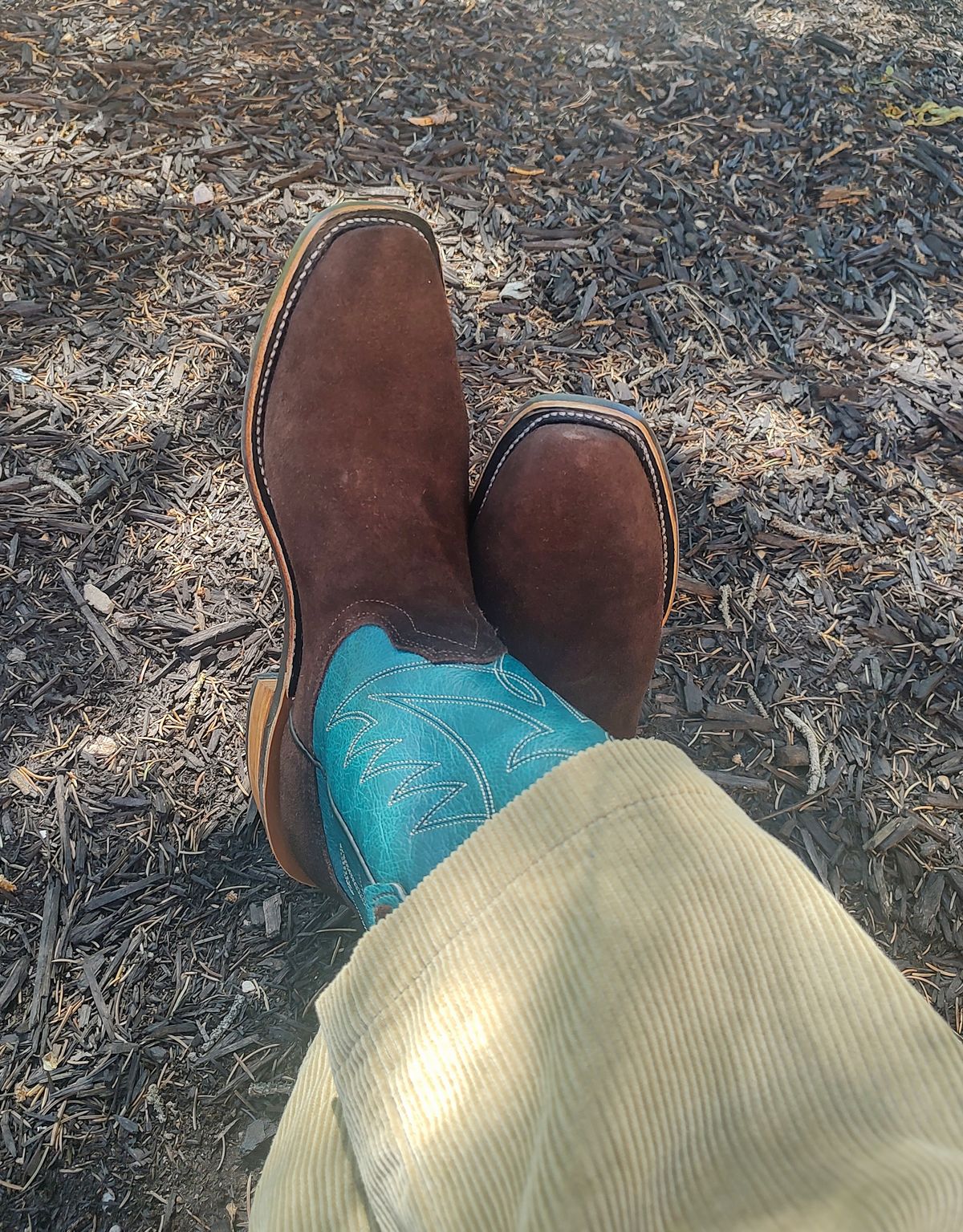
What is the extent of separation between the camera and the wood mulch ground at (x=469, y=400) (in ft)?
3.88

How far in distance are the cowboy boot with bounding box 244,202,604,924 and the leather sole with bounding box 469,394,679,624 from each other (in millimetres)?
102

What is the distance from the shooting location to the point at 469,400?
1555mm

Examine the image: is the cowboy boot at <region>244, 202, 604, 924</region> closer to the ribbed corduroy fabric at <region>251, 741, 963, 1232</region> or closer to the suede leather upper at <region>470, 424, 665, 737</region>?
the suede leather upper at <region>470, 424, 665, 737</region>

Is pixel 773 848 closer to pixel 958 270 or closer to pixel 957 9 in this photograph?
pixel 958 270

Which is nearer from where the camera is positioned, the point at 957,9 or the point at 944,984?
the point at 944,984

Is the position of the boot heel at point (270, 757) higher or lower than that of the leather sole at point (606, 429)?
lower

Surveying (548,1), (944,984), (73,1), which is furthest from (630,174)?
(944,984)

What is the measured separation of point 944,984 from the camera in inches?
47.3

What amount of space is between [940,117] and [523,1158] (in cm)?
215

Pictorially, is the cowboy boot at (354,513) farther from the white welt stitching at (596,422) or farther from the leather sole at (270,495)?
the white welt stitching at (596,422)

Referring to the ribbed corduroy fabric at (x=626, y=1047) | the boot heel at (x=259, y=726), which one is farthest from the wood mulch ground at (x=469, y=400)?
the ribbed corduroy fabric at (x=626, y=1047)

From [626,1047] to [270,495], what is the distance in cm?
97

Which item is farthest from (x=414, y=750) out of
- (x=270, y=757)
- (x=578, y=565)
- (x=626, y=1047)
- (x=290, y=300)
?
(x=290, y=300)

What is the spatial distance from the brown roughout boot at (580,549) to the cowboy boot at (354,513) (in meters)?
0.07
